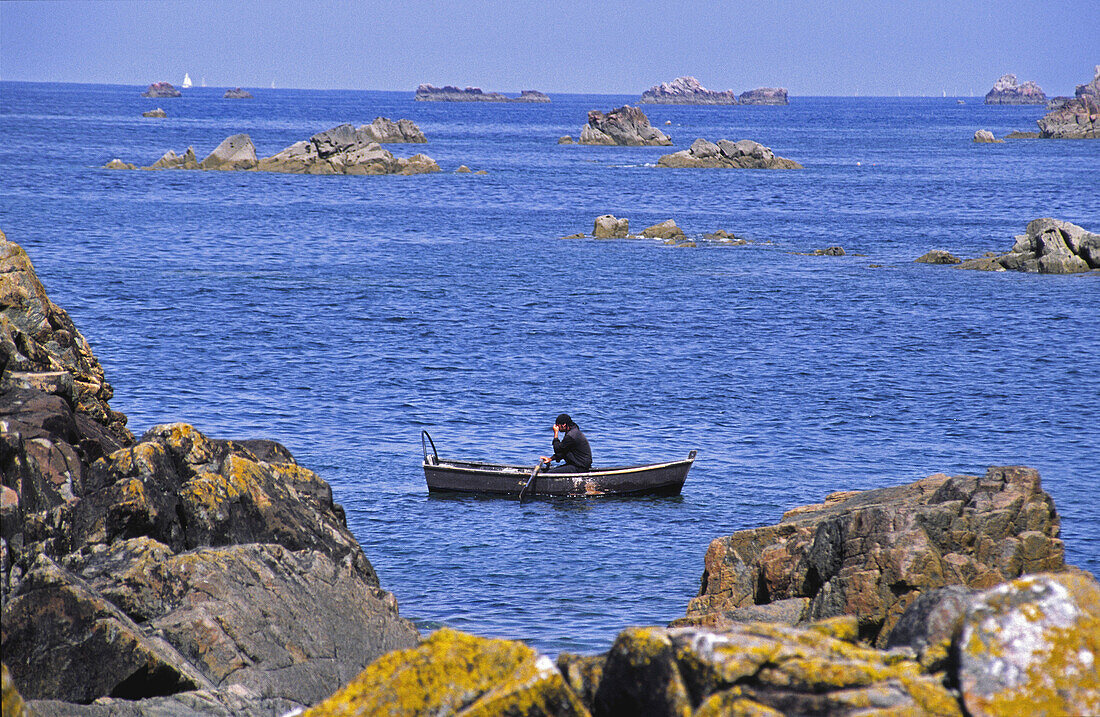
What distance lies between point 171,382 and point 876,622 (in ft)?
81.6

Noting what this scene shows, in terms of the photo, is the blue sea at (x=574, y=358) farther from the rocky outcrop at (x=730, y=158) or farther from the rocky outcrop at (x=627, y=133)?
the rocky outcrop at (x=627, y=133)

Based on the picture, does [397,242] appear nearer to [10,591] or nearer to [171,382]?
[171,382]

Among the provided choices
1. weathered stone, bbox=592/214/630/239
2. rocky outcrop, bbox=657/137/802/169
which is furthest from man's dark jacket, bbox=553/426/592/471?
rocky outcrop, bbox=657/137/802/169

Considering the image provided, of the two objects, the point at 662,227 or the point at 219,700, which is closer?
the point at 219,700

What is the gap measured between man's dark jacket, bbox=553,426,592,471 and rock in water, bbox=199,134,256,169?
95.2 metres

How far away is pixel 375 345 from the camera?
38000 mm

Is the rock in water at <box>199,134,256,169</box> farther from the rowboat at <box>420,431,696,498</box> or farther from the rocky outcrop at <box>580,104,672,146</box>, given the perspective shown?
the rowboat at <box>420,431,696,498</box>

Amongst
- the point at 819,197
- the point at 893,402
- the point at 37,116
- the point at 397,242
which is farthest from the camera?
the point at 37,116

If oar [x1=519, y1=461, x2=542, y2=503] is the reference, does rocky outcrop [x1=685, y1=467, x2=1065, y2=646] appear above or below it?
above

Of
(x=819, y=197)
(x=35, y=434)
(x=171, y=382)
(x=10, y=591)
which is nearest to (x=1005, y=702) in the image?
(x=10, y=591)

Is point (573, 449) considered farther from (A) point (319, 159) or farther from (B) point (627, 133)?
(B) point (627, 133)

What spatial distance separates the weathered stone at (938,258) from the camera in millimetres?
57219

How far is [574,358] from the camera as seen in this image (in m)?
36.2

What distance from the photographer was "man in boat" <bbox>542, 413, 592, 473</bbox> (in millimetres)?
23203
